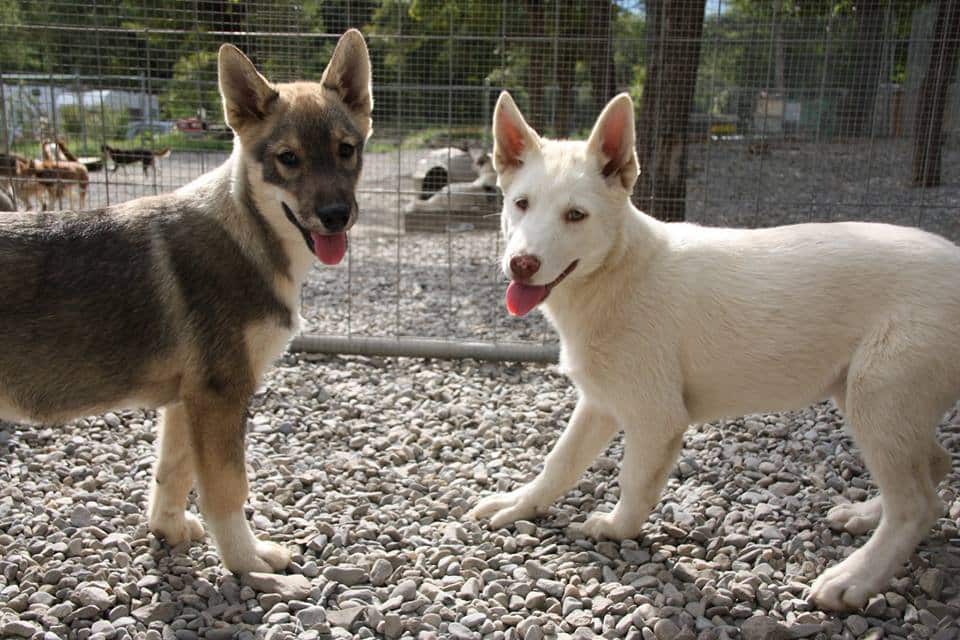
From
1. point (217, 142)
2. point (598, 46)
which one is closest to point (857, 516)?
point (598, 46)

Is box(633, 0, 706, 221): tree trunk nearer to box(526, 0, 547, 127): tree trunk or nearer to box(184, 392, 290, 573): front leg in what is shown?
box(526, 0, 547, 127): tree trunk

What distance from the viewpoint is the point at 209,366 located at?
3.30 metres

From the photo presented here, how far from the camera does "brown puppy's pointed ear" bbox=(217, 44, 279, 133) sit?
11.2 feet

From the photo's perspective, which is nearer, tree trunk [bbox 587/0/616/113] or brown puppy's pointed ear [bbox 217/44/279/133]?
brown puppy's pointed ear [bbox 217/44/279/133]

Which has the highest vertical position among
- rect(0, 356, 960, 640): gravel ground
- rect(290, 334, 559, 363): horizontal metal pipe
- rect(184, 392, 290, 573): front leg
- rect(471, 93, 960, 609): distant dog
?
rect(471, 93, 960, 609): distant dog

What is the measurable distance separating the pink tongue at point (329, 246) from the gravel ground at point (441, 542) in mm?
1385

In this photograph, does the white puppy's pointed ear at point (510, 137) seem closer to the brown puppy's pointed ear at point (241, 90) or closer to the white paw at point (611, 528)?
the brown puppy's pointed ear at point (241, 90)

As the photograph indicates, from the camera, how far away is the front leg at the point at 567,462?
394cm

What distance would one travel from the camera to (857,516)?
153 inches

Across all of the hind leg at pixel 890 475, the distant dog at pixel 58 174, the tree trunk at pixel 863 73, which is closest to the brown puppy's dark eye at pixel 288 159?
the hind leg at pixel 890 475

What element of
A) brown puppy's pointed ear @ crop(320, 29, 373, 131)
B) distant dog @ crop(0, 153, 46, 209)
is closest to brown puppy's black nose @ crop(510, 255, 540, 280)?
brown puppy's pointed ear @ crop(320, 29, 373, 131)

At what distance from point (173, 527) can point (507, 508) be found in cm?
163

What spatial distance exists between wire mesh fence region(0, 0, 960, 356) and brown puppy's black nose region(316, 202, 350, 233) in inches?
118

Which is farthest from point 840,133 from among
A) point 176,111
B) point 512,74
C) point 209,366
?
point 209,366
